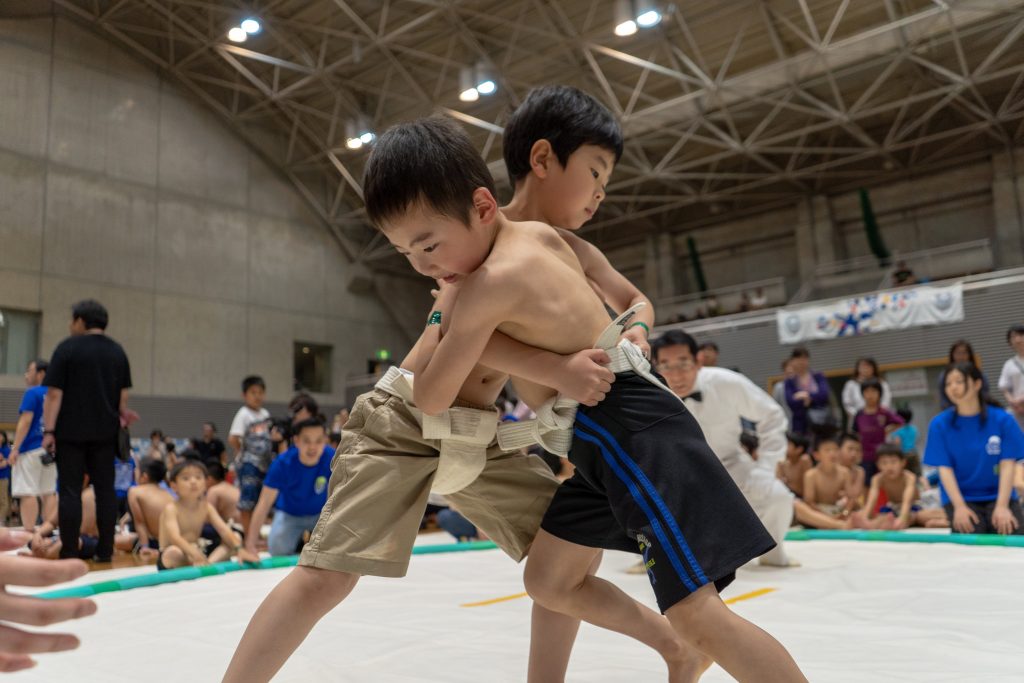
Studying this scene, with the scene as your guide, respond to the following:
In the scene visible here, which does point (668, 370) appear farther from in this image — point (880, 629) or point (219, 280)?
point (219, 280)

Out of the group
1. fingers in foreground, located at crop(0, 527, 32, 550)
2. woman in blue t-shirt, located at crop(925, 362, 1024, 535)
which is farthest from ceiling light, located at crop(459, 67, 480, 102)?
fingers in foreground, located at crop(0, 527, 32, 550)

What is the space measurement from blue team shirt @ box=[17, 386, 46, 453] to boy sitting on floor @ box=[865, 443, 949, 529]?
5653 mm

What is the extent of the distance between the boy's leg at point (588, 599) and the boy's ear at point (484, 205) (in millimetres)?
603

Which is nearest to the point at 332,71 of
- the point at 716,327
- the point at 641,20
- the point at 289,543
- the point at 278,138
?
the point at 278,138

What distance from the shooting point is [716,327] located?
13.3 metres

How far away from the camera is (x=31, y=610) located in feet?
2.57

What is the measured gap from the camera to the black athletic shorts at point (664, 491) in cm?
119

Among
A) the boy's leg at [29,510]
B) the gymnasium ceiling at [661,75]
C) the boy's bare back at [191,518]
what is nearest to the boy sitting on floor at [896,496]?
the boy's bare back at [191,518]

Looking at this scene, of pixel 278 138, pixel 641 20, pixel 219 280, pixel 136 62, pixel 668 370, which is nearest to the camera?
pixel 668 370

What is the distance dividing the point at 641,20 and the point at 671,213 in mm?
7462

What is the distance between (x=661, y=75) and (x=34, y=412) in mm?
10508

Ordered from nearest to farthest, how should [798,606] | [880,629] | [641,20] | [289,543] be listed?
[880,629] < [798,606] < [289,543] < [641,20]

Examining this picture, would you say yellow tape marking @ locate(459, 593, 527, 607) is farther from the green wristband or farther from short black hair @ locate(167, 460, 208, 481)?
short black hair @ locate(167, 460, 208, 481)

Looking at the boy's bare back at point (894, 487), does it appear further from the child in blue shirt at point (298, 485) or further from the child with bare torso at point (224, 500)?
the child with bare torso at point (224, 500)
